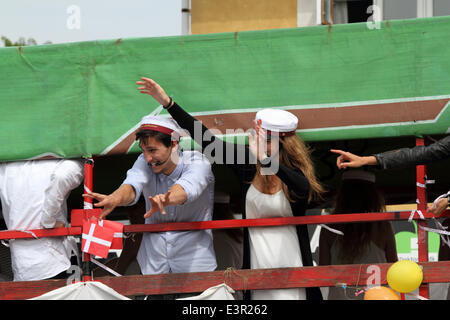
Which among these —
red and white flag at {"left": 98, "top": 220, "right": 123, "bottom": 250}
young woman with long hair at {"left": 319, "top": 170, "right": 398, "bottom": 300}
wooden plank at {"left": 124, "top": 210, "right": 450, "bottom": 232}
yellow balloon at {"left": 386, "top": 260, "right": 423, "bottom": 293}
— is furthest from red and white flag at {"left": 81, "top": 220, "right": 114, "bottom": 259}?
yellow balloon at {"left": 386, "top": 260, "right": 423, "bottom": 293}

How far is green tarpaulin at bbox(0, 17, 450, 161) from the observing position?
4699 mm

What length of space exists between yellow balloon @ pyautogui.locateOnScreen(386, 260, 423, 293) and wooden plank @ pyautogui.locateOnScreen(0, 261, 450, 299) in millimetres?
258

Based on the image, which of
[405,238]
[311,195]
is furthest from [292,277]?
[405,238]

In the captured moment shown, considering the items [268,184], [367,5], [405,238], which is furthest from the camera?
[405,238]

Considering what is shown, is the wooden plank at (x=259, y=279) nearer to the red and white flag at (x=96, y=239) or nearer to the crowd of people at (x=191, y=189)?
the crowd of people at (x=191, y=189)

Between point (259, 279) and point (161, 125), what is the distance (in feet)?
3.86

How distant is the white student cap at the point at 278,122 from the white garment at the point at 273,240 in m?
0.39

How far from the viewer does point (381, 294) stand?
13.7 ft

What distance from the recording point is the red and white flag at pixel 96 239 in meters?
4.69

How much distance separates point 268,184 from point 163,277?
0.91m

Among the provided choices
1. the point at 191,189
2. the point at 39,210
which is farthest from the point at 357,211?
the point at 39,210

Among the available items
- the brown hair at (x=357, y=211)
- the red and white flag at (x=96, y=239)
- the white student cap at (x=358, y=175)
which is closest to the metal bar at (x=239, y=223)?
the red and white flag at (x=96, y=239)

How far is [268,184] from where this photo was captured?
468cm
